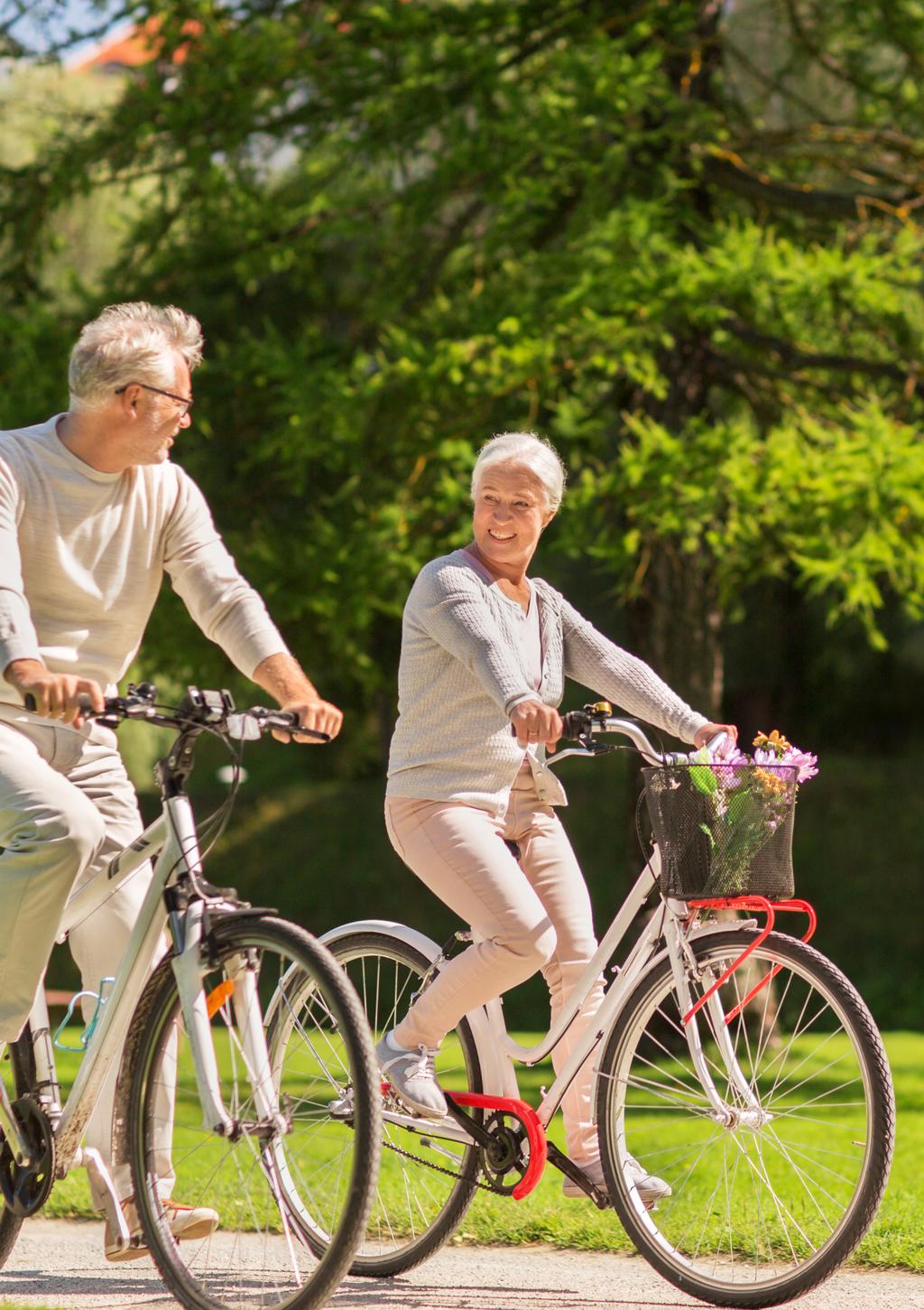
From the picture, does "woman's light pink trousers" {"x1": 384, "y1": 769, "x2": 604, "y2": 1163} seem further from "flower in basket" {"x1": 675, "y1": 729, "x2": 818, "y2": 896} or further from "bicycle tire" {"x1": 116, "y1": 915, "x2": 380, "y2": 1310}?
"flower in basket" {"x1": 675, "y1": 729, "x2": 818, "y2": 896}

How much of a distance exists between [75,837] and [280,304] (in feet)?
33.8

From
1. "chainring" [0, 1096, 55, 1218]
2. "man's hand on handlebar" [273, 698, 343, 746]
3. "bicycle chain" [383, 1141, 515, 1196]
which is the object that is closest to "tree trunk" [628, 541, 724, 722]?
"bicycle chain" [383, 1141, 515, 1196]

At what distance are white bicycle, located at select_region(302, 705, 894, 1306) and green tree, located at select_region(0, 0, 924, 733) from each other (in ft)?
13.4

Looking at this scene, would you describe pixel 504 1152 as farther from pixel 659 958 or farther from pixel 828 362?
pixel 828 362

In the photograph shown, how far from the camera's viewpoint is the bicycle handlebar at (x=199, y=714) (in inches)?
127

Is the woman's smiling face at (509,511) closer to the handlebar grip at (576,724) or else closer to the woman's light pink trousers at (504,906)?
the handlebar grip at (576,724)

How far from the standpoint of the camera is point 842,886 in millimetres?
17609

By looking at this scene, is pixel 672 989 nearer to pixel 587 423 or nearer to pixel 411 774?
pixel 411 774

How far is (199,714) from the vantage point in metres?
3.28

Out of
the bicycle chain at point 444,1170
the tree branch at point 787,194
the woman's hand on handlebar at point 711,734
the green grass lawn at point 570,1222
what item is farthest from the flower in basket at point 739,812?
the tree branch at point 787,194

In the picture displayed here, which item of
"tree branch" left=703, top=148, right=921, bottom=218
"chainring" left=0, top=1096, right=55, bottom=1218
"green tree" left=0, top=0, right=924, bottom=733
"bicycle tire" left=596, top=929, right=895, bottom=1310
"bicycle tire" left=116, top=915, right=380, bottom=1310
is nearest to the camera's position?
"bicycle tire" left=116, top=915, right=380, bottom=1310

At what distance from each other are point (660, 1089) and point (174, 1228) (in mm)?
1097

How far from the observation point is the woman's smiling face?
3801 millimetres

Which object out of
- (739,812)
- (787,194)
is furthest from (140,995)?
(787,194)
